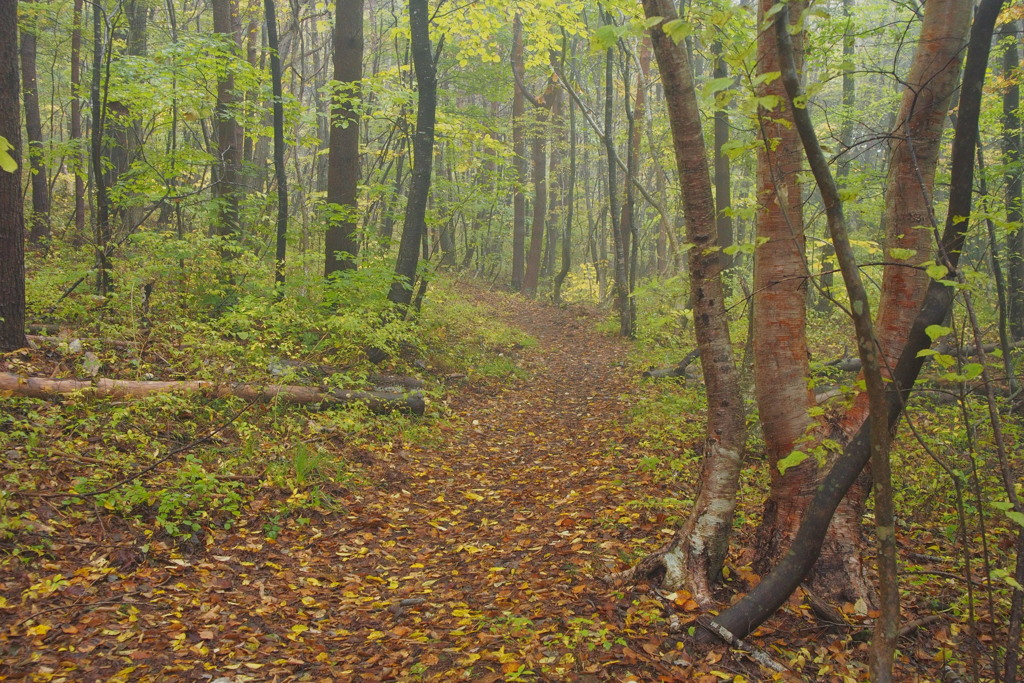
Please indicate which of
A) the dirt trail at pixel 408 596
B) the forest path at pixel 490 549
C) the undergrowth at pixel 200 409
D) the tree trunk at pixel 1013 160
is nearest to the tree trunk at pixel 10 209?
the undergrowth at pixel 200 409

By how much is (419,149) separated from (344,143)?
1.74m

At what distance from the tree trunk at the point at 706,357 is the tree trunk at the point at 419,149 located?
6.43m

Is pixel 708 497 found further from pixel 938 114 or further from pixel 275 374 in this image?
pixel 275 374

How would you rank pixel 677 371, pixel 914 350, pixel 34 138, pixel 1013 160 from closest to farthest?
pixel 914 350
pixel 1013 160
pixel 677 371
pixel 34 138

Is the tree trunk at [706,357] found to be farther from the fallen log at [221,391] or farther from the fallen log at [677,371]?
the fallen log at [677,371]

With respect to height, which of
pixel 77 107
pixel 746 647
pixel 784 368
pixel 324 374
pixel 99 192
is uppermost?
pixel 77 107

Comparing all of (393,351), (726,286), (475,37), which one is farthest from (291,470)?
(726,286)

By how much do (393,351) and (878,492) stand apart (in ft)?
24.7

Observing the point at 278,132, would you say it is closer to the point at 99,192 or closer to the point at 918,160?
the point at 99,192

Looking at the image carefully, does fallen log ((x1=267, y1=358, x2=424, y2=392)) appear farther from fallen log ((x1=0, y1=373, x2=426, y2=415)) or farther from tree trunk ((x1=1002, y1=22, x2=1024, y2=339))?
tree trunk ((x1=1002, y1=22, x2=1024, y2=339))

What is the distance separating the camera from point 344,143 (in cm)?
1045

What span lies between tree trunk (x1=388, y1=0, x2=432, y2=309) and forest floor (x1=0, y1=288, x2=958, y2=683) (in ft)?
13.5

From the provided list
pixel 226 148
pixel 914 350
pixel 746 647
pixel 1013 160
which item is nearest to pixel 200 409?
pixel 746 647

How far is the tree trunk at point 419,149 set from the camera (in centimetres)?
935
